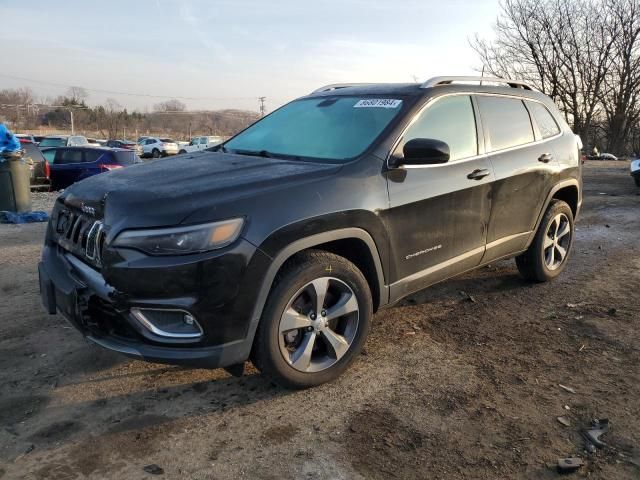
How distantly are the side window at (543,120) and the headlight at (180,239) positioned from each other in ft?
11.3

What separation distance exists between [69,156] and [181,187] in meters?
13.0

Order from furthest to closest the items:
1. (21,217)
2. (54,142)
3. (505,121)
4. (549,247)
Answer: (54,142), (21,217), (549,247), (505,121)

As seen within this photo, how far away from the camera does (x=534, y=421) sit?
2854 millimetres

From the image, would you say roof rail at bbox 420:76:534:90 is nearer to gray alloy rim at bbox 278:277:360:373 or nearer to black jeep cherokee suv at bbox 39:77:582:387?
black jeep cherokee suv at bbox 39:77:582:387

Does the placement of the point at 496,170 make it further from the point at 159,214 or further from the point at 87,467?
the point at 87,467

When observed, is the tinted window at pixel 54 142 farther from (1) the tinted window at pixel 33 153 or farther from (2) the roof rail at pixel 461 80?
(2) the roof rail at pixel 461 80

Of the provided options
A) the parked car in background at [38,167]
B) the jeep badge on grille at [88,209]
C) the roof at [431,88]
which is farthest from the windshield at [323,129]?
the parked car in background at [38,167]

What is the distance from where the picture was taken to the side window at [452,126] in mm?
3648

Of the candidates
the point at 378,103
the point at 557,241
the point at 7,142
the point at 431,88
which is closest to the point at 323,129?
the point at 378,103

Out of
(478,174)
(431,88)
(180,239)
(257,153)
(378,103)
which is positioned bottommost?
(180,239)

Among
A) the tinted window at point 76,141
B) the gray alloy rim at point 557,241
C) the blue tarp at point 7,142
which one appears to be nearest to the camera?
the gray alloy rim at point 557,241

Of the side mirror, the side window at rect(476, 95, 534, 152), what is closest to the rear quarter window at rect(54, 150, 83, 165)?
the side window at rect(476, 95, 534, 152)

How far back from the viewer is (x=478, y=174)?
3928 millimetres

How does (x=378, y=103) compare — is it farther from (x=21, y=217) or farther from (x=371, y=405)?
(x=21, y=217)
